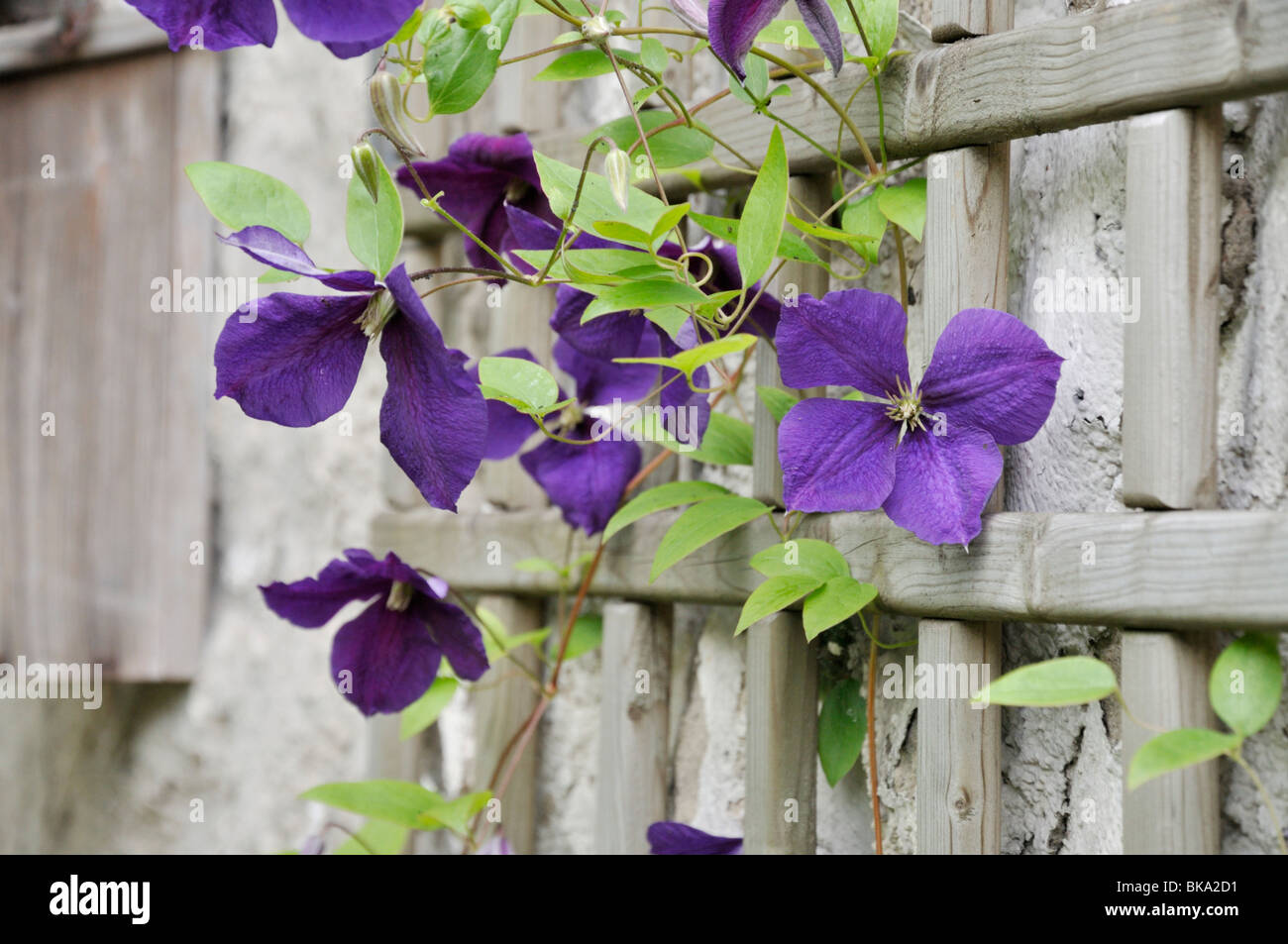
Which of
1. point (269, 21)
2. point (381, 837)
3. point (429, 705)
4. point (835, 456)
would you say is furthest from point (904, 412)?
point (381, 837)

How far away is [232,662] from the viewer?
63.0 inches

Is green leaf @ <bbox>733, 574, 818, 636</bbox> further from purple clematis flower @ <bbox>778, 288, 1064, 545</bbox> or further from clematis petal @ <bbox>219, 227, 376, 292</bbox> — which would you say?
clematis petal @ <bbox>219, 227, 376, 292</bbox>

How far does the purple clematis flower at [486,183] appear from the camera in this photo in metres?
0.97

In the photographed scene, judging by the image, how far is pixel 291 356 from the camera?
73 centimetres

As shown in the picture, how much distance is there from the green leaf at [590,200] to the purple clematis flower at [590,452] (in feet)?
0.81

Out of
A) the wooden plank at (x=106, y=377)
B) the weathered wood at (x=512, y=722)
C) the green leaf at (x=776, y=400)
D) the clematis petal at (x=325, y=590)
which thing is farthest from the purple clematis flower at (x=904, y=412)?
the wooden plank at (x=106, y=377)

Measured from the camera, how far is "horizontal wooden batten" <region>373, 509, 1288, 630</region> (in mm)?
623

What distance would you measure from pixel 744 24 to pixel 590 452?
1.41ft

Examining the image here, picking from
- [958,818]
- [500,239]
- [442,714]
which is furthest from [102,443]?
[958,818]

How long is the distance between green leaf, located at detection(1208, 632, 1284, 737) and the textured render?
71mm

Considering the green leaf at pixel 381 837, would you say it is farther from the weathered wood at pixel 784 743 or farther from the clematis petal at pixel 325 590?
the weathered wood at pixel 784 743

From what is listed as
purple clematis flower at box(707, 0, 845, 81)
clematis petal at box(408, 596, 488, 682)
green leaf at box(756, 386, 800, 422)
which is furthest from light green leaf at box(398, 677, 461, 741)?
purple clematis flower at box(707, 0, 845, 81)

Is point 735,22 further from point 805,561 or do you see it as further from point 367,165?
point 805,561

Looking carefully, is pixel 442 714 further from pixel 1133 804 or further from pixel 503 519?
pixel 1133 804
